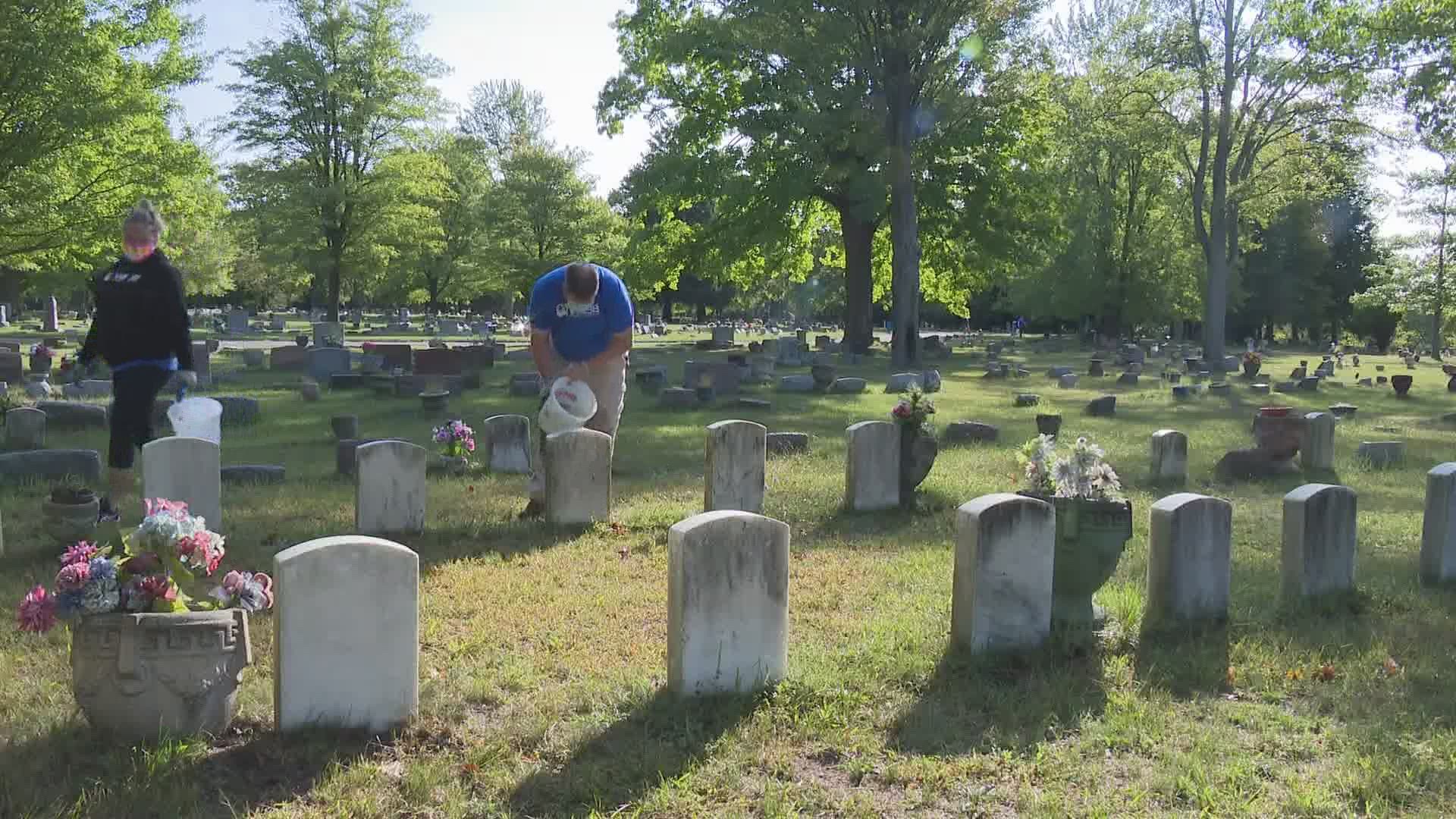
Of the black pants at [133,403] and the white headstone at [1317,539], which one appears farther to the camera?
the black pants at [133,403]

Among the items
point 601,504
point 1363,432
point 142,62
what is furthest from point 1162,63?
point 601,504

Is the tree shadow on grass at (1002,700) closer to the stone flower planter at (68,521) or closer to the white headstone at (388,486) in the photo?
the white headstone at (388,486)

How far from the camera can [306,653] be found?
4207 millimetres

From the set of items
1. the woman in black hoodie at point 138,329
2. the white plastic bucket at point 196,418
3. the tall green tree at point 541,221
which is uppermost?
the tall green tree at point 541,221

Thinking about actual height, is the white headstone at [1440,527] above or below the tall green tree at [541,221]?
below

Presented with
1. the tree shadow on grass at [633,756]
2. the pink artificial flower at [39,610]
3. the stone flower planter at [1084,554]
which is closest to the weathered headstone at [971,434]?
the stone flower planter at [1084,554]

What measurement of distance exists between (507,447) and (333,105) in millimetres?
32443

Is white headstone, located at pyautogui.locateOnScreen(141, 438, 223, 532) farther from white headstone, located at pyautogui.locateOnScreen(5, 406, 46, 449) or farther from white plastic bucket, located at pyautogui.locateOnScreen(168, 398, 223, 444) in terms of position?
white headstone, located at pyautogui.locateOnScreen(5, 406, 46, 449)

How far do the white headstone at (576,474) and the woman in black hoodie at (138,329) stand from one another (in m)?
2.65

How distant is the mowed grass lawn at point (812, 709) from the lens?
3.84 metres

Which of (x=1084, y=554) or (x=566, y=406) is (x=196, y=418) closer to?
(x=566, y=406)

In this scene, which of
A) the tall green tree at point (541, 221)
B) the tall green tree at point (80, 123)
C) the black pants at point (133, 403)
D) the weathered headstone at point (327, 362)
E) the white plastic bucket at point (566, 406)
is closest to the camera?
the black pants at point (133, 403)

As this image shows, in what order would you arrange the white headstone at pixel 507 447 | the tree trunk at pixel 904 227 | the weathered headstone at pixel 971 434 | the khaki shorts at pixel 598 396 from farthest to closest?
1. the tree trunk at pixel 904 227
2. the weathered headstone at pixel 971 434
3. the white headstone at pixel 507 447
4. the khaki shorts at pixel 598 396

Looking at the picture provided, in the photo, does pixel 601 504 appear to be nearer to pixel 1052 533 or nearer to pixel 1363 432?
pixel 1052 533
